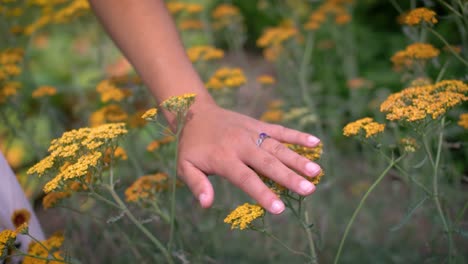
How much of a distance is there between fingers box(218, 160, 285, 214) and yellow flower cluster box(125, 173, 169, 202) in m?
0.34

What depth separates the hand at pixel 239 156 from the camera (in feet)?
3.55

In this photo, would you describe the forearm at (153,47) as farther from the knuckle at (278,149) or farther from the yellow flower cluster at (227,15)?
the yellow flower cluster at (227,15)

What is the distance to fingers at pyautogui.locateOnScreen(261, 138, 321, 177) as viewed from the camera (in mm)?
1077

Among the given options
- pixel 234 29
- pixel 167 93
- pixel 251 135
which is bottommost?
pixel 251 135

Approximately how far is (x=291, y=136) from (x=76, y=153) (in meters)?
0.53

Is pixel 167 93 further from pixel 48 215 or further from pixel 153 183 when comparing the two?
pixel 48 215

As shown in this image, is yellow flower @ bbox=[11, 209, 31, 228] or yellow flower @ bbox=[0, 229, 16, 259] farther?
yellow flower @ bbox=[11, 209, 31, 228]

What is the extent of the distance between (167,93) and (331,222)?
4.01 feet

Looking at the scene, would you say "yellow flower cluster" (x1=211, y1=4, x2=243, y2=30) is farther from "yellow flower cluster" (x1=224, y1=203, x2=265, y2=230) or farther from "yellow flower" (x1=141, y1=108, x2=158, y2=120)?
"yellow flower cluster" (x1=224, y1=203, x2=265, y2=230)

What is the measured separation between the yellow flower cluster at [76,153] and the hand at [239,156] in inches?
7.6

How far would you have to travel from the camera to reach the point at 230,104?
2135mm

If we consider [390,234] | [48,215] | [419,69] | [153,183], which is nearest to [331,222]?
[390,234]

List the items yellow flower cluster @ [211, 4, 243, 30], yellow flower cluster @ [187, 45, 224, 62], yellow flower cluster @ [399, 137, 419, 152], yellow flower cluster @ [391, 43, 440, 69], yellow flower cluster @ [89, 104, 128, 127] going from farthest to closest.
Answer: yellow flower cluster @ [211, 4, 243, 30]
yellow flower cluster @ [187, 45, 224, 62]
yellow flower cluster @ [89, 104, 128, 127]
yellow flower cluster @ [391, 43, 440, 69]
yellow flower cluster @ [399, 137, 419, 152]

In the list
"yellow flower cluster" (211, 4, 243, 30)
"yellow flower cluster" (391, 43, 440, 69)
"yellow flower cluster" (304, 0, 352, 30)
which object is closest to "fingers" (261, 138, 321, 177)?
"yellow flower cluster" (391, 43, 440, 69)
